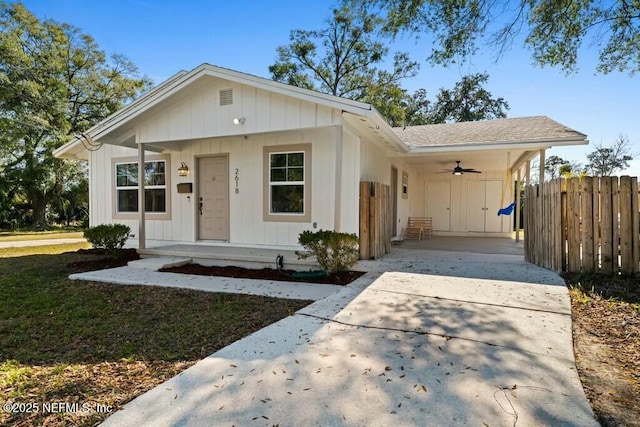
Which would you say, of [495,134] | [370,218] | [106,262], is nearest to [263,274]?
[370,218]

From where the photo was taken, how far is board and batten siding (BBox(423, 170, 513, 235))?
13.4 m

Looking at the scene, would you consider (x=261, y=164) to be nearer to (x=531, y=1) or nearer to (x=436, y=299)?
(x=436, y=299)

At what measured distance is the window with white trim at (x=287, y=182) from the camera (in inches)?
305

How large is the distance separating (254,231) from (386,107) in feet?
57.7

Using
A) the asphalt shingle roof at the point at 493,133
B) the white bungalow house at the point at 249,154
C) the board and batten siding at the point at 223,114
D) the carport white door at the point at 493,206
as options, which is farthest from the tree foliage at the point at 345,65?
the board and batten siding at the point at 223,114

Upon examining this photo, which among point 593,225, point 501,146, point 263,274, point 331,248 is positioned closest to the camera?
point 593,225

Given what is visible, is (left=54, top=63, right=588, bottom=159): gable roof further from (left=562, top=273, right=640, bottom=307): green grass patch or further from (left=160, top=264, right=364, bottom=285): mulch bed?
(left=562, top=273, right=640, bottom=307): green grass patch

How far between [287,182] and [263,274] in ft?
7.46

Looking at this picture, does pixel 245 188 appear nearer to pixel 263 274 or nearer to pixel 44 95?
pixel 263 274

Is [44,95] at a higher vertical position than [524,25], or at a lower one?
higher

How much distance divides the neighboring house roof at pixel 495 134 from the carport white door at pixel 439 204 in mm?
2748

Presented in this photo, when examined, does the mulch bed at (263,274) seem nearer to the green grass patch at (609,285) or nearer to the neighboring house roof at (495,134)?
the green grass patch at (609,285)

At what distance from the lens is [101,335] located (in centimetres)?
358

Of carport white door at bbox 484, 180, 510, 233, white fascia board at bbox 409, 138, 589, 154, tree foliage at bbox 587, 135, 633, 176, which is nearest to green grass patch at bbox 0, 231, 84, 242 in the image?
white fascia board at bbox 409, 138, 589, 154
